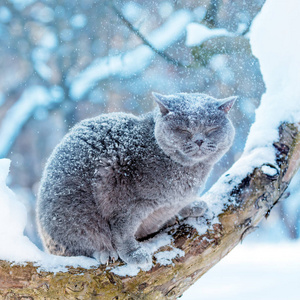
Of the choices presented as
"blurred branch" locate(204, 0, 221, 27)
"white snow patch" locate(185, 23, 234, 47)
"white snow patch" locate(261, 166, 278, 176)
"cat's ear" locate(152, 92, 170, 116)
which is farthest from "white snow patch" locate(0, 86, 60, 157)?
"white snow patch" locate(261, 166, 278, 176)

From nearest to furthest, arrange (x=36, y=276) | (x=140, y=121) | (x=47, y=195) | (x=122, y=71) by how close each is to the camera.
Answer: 1. (x=36, y=276)
2. (x=47, y=195)
3. (x=140, y=121)
4. (x=122, y=71)

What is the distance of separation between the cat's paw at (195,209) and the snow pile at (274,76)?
6.3 inches

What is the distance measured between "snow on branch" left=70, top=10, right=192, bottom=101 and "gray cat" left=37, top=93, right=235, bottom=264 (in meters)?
1.24

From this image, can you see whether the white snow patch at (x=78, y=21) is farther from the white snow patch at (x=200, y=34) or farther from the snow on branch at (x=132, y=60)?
the white snow patch at (x=200, y=34)

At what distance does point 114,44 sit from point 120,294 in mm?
1757

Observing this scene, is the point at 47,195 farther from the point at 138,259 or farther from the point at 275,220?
the point at 275,220

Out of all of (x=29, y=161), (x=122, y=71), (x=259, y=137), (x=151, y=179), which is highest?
(x=122, y=71)

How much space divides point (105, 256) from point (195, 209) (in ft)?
0.96

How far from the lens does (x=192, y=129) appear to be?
0.98 metres

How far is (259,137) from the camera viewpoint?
4.13 feet

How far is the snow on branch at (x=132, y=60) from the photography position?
87.3 inches

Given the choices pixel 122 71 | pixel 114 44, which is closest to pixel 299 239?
pixel 122 71

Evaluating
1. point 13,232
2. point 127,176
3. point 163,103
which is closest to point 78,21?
point 163,103

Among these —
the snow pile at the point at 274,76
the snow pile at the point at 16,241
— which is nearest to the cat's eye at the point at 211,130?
the snow pile at the point at 274,76
